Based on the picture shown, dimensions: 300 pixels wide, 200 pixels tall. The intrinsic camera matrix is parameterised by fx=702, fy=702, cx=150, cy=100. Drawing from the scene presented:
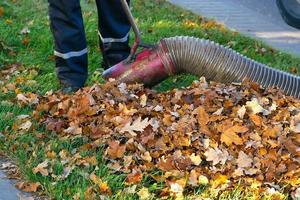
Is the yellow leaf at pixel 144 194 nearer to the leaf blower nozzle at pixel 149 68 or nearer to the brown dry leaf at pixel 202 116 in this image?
the brown dry leaf at pixel 202 116

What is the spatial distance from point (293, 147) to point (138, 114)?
0.90 metres

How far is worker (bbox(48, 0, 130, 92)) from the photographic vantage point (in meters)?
4.64

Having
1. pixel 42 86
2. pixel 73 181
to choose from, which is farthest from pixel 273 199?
pixel 42 86

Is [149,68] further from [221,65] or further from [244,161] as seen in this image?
[244,161]

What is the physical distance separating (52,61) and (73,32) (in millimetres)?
751

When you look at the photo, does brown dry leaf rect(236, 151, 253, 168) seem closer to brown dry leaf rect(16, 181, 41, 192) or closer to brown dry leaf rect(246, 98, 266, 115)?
brown dry leaf rect(246, 98, 266, 115)

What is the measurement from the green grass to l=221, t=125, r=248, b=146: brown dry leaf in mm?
376

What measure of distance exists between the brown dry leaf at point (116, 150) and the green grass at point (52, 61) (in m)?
0.06

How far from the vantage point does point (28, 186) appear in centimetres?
335

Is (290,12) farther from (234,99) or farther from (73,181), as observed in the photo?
(73,181)

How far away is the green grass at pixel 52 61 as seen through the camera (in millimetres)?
3369

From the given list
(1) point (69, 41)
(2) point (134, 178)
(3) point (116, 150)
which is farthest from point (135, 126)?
(1) point (69, 41)

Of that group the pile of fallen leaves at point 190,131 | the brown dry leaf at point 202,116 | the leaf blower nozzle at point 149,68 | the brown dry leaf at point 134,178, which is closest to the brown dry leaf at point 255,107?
the pile of fallen leaves at point 190,131

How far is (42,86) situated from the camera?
4.78 metres
